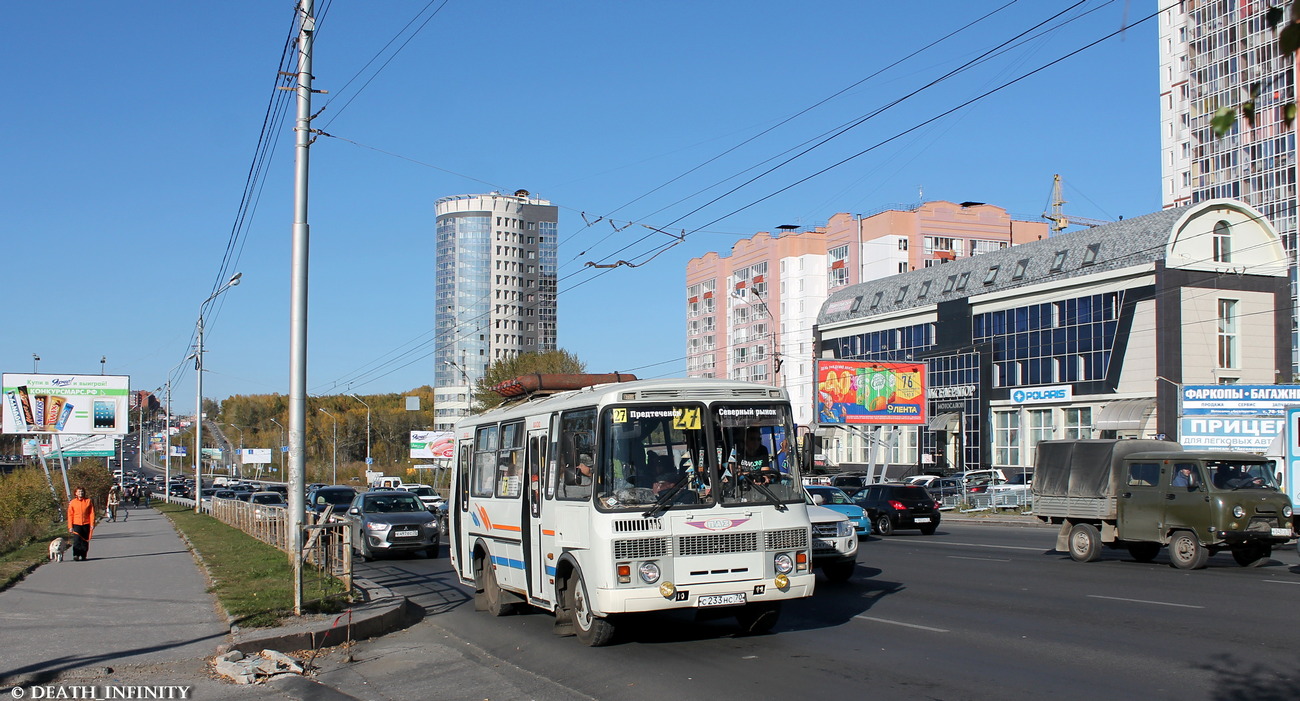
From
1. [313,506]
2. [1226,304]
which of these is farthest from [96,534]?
[1226,304]

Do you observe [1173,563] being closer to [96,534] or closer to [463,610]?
[463,610]

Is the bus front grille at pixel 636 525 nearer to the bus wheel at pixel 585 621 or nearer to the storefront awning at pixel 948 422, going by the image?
the bus wheel at pixel 585 621

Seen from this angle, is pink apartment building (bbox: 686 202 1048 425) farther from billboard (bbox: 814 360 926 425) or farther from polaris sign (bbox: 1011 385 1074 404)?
billboard (bbox: 814 360 926 425)

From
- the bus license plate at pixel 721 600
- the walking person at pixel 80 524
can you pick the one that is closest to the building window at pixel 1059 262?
the walking person at pixel 80 524

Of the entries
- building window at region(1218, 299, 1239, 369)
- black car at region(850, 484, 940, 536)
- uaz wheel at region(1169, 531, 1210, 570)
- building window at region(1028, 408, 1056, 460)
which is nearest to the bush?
black car at region(850, 484, 940, 536)

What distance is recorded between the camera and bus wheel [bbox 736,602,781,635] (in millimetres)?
11305

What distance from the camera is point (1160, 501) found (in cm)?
1911

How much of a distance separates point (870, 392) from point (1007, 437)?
13.5 metres

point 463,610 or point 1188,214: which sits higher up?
point 1188,214

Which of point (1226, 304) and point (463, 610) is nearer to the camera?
point (463, 610)

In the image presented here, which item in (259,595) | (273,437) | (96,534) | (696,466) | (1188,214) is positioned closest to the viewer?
(696,466)

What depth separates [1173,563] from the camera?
18969mm

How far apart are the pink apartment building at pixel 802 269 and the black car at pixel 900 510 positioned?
58.3 metres

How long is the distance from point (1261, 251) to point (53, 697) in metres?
62.4
